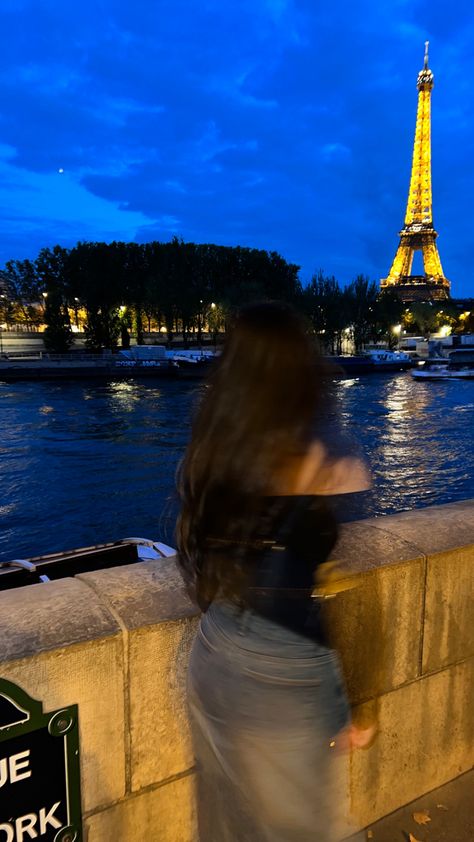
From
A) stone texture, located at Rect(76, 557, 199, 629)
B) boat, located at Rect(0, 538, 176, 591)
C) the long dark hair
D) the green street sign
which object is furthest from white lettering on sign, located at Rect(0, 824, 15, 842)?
boat, located at Rect(0, 538, 176, 591)

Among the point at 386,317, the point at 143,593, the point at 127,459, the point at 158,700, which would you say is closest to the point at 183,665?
the point at 158,700

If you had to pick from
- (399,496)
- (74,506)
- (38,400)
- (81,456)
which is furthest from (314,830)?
(38,400)

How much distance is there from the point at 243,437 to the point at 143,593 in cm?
90

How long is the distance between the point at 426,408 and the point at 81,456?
2374cm

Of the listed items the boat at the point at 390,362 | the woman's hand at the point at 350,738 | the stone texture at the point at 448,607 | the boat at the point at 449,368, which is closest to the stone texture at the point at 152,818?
the woman's hand at the point at 350,738

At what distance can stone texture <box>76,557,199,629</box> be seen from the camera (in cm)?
203

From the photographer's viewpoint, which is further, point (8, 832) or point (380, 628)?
point (380, 628)

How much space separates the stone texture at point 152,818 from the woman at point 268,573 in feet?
2.05

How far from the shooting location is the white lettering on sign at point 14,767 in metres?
1.77

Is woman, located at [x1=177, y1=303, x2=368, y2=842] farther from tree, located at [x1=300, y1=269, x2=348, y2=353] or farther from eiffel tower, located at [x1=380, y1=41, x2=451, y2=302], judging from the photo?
eiffel tower, located at [x1=380, y1=41, x2=451, y2=302]

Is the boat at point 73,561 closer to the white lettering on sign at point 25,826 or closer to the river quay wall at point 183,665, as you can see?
the river quay wall at point 183,665

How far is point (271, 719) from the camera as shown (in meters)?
1.50

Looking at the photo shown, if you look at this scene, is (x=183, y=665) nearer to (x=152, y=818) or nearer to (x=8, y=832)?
(x=152, y=818)

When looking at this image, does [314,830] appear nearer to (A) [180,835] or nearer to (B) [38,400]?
(A) [180,835]
